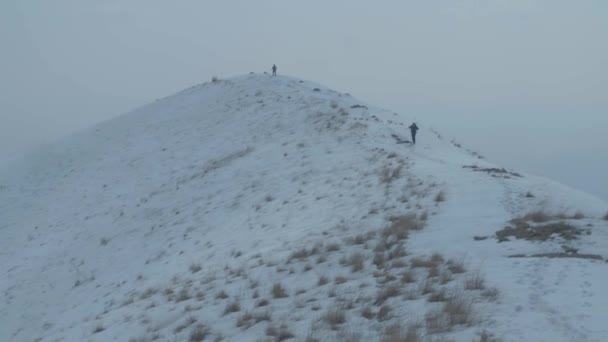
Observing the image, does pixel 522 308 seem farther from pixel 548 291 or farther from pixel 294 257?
pixel 294 257

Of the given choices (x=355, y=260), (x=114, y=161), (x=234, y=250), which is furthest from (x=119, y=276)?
(x=114, y=161)

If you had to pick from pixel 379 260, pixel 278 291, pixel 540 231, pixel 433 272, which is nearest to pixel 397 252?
pixel 379 260

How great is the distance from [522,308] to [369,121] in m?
18.6

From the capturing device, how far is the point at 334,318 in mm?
7621

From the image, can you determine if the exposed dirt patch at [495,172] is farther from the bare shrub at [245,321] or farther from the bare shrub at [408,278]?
the bare shrub at [245,321]

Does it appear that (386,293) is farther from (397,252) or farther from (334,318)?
(397,252)

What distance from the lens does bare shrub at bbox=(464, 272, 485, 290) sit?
25.6 feet

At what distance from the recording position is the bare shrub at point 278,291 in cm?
921

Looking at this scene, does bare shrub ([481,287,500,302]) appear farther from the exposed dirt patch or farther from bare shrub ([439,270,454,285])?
the exposed dirt patch

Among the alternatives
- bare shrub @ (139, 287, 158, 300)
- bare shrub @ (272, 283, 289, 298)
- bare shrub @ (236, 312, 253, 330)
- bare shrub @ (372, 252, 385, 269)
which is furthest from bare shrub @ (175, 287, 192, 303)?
bare shrub @ (372, 252, 385, 269)

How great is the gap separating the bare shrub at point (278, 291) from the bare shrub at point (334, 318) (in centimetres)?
160

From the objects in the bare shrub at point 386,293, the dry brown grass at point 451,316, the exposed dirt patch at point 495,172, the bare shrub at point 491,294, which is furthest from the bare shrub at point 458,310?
the exposed dirt patch at point 495,172

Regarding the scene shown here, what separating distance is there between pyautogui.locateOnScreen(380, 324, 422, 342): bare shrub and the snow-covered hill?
0.13 ft

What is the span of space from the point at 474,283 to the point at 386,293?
1.24 m
